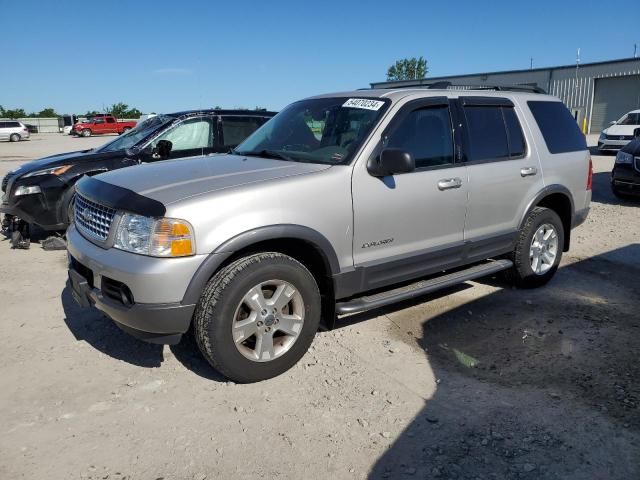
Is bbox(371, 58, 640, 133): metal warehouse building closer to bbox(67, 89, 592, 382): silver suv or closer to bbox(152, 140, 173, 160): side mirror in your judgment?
bbox(152, 140, 173, 160): side mirror

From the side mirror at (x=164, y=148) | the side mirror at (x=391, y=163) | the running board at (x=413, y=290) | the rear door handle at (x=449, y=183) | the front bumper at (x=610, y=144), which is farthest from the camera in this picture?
the front bumper at (x=610, y=144)

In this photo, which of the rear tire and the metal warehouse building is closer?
the rear tire

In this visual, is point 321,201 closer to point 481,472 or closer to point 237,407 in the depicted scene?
point 237,407

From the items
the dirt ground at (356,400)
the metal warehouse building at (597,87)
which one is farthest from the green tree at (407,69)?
the dirt ground at (356,400)

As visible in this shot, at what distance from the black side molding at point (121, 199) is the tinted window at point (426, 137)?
1768 mm

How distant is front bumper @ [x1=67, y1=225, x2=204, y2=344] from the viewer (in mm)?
3018

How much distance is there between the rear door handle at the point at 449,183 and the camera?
416 cm

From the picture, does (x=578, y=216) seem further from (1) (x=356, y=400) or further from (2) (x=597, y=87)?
(2) (x=597, y=87)

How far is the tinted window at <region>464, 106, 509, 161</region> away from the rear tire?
0.80 metres

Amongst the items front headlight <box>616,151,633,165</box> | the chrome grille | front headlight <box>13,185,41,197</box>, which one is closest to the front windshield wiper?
the chrome grille

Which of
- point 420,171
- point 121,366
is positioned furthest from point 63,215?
point 420,171

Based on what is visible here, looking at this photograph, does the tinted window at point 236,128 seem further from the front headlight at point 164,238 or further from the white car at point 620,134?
the white car at point 620,134

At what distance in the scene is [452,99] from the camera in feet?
14.6

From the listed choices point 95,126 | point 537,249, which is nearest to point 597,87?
point 537,249
